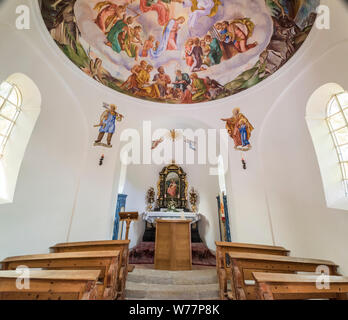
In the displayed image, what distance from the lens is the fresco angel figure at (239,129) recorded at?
6152 millimetres

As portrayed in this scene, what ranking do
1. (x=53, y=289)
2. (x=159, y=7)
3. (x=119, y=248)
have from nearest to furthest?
1. (x=53, y=289)
2. (x=119, y=248)
3. (x=159, y=7)

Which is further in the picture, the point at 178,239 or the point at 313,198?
the point at 178,239

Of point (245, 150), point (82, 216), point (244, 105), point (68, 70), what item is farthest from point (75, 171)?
point (244, 105)

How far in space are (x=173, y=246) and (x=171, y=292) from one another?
128 centimetres

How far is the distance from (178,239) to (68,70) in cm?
611

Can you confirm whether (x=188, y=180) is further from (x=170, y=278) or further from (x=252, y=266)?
(x=252, y=266)

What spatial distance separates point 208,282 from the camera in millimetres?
3963

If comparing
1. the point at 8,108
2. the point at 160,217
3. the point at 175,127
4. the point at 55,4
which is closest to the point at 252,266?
Result: the point at 160,217

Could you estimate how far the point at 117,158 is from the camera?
19.9 feet

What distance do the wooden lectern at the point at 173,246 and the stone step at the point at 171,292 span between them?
830 millimetres
